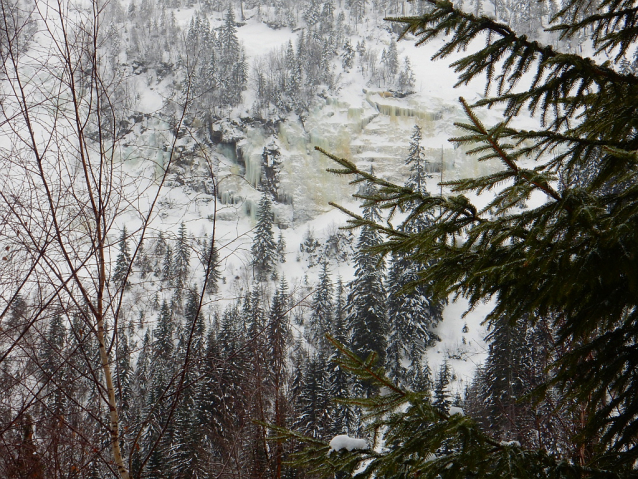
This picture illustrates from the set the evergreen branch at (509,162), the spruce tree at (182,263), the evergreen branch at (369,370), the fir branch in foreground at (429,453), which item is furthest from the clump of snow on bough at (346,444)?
the evergreen branch at (509,162)

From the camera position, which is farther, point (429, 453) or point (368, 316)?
point (368, 316)

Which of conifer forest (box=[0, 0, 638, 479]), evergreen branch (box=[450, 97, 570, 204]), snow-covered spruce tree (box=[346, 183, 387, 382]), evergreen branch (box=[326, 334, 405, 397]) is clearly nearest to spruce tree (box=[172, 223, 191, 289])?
conifer forest (box=[0, 0, 638, 479])

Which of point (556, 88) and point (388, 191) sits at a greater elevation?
point (556, 88)

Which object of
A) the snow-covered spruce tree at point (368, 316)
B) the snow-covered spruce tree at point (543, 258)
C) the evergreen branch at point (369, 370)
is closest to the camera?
the snow-covered spruce tree at point (543, 258)

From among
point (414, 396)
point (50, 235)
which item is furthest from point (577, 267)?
point (50, 235)

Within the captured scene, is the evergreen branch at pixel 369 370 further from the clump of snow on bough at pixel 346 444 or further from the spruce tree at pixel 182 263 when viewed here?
the spruce tree at pixel 182 263

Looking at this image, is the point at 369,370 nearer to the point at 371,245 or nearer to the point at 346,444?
the point at 346,444

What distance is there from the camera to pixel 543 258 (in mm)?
1682

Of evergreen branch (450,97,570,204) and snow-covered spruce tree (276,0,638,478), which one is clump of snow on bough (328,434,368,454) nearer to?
snow-covered spruce tree (276,0,638,478)

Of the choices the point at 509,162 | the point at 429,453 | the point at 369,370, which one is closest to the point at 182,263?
the point at 369,370

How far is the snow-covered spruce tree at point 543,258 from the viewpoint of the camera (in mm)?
1602

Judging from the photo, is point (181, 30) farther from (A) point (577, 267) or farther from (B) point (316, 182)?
(A) point (577, 267)

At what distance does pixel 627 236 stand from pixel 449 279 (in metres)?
0.76

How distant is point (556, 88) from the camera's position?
7.11 ft
